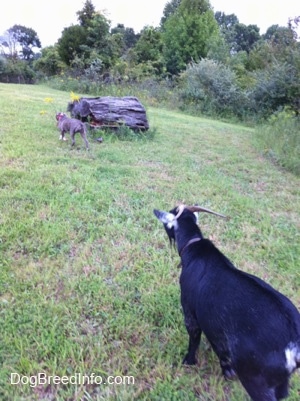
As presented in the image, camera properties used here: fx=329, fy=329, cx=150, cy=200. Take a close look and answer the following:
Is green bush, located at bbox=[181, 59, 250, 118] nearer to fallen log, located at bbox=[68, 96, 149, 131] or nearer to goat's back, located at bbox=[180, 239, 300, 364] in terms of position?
fallen log, located at bbox=[68, 96, 149, 131]

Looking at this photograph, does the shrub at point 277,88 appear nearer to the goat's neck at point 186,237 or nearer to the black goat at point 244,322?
the goat's neck at point 186,237

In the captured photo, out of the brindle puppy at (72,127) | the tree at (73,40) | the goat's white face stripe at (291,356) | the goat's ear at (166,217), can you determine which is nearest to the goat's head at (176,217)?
the goat's ear at (166,217)

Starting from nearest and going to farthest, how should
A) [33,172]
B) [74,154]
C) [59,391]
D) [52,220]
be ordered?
1. [59,391]
2. [52,220]
3. [33,172]
4. [74,154]

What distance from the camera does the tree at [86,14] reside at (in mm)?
20094

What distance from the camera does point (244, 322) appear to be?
4.83 ft

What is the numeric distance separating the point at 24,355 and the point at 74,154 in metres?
3.82

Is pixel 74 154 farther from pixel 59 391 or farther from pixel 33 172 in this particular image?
pixel 59 391

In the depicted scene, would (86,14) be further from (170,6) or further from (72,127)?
(72,127)

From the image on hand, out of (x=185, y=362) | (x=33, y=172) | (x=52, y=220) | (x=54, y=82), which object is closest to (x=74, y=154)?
(x=33, y=172)

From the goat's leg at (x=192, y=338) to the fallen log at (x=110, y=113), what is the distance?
5.44m

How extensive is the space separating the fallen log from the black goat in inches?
212

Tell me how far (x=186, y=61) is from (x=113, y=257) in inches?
981

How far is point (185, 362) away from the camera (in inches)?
76.4

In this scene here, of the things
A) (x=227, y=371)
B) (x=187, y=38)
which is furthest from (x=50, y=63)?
(x=227, y=371)
